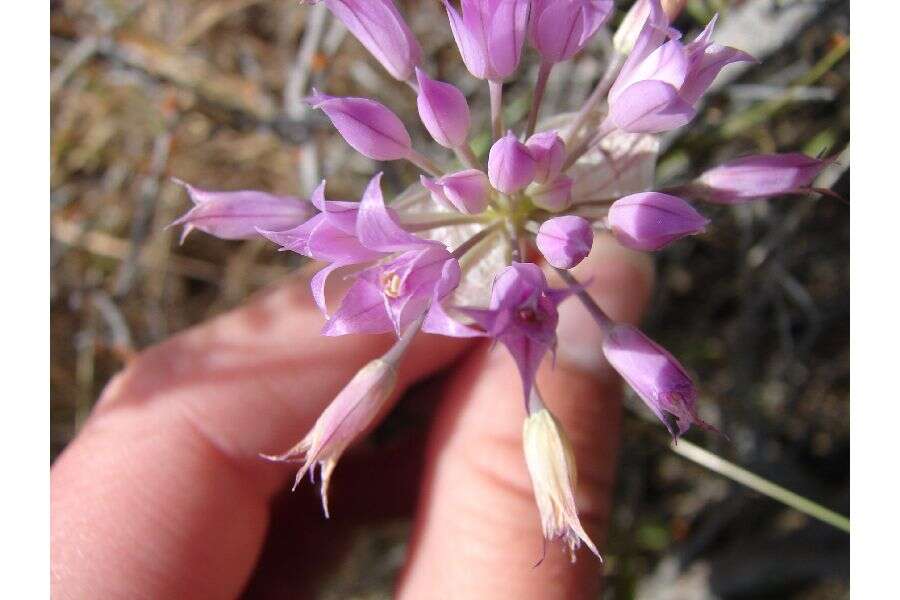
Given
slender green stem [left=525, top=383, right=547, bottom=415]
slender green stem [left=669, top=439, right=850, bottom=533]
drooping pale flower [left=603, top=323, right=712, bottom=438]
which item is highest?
drooping pale flower [left=603, top=323, right=712, bottom=438]

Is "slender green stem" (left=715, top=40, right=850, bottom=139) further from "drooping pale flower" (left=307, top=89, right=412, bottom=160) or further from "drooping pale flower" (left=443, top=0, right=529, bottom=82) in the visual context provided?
"drooping pale flower" (left=307, top=89, right=412, bottom=160)

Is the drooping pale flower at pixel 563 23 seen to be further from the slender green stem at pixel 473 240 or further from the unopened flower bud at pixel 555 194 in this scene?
the slender green stem at pixel 473 240

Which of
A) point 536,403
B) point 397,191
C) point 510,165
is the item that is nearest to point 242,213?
point 510,165

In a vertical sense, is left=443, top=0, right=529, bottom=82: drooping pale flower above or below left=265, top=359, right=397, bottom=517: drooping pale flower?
above

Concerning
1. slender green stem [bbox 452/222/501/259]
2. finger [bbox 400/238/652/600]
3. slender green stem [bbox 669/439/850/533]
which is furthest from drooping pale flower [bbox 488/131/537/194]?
slender green stem [bbox 669/439/850/533]

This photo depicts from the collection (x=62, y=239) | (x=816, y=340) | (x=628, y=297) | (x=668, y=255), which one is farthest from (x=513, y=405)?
(x=62, y=239)

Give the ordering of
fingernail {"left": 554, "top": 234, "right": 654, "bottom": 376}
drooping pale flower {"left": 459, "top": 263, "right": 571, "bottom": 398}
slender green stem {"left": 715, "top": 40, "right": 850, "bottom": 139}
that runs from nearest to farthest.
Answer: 1. drooping pale flower {"left": 459, "top": 263, "right": 571, "bottom": 398}
2. slender green stem {"left": 715, "top": 40, "right": 850, "bottom": 139}
3. fingernail {"left": 554, "top": 234, "right": 654, "bottom": 376}
